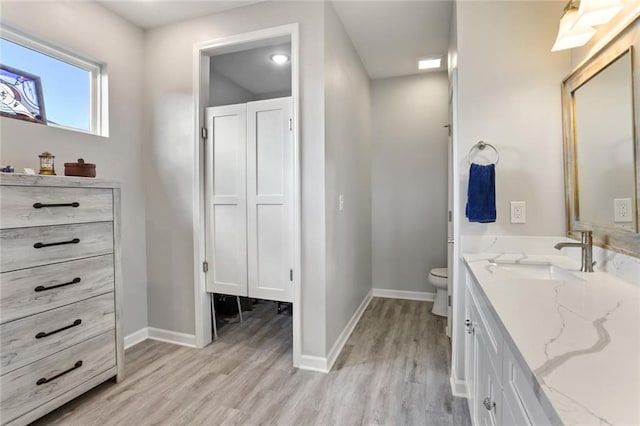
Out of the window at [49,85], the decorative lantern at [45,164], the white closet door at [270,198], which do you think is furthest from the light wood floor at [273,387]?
the window at [49,85]

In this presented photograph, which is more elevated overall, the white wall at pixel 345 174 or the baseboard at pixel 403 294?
the white wall at pixel 345 174

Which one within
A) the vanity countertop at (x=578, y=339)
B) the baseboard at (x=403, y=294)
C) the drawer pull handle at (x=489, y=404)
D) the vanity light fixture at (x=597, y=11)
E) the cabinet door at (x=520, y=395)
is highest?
the vanity light fixture at (x=597, y=11)

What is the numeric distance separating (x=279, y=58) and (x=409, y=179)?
1960 mm

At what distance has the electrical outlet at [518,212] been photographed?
1.87 m

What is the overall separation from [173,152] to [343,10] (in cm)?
177

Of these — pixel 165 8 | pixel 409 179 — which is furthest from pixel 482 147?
pixel 165 8

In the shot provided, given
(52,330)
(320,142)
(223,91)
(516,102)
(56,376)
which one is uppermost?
(223,91)

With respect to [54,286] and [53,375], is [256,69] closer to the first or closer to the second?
[54,286]

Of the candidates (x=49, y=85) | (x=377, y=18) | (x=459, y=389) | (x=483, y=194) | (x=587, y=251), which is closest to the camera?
(x=587, y=251)

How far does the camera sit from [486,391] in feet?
4.17

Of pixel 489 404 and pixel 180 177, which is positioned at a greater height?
pixel 180 177

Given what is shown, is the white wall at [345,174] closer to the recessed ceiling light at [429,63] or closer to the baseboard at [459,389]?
the recessed ceiling light at [429,63]

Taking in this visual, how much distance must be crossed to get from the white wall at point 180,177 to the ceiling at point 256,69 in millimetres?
521

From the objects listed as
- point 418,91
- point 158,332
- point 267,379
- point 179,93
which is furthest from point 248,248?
point 418,91
